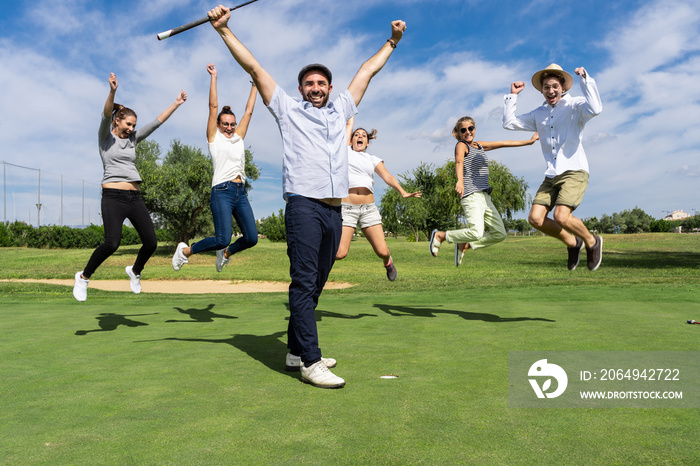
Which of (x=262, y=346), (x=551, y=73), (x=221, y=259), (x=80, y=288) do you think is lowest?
(x=262, y=346)

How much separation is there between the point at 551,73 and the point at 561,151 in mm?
999

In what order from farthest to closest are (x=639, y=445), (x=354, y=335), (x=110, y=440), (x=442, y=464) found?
1. (x=354, y=335)
2. (x=110, y=440)
3. (x=639, y=445)
4. (x=442, y=464)

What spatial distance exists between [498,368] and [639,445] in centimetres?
152

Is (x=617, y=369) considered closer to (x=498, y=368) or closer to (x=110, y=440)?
(x=498, y=368)

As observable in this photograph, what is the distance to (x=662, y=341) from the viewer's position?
4832 millimetres

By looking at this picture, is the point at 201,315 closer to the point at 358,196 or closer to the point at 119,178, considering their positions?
the point at 119,178

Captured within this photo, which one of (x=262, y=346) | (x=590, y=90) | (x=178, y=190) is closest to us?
(x=262, y=346)

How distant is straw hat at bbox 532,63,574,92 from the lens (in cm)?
640

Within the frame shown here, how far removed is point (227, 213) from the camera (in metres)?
6.61

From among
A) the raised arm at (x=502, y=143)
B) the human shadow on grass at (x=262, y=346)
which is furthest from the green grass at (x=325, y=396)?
the raised arm at (x=502, y=143)

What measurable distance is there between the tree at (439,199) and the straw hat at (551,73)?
48.0 meters

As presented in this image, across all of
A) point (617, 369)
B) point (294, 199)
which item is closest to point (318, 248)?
point (294, 199)

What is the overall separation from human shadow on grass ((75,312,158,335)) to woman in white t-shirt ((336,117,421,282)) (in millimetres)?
3001

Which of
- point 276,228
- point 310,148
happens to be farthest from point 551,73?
point 276,228
